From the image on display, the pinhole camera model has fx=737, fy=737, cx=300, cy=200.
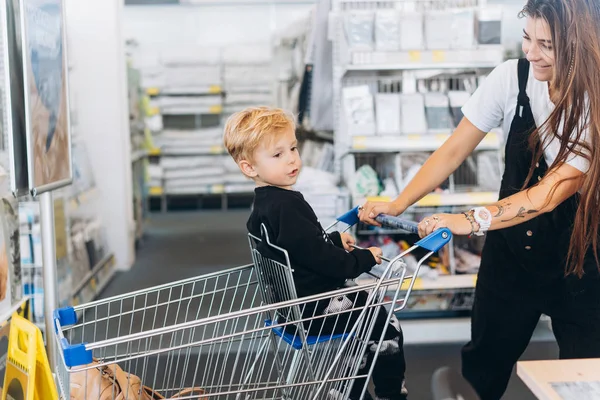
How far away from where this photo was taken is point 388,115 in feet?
13.8

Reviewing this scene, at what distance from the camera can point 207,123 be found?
1029cm

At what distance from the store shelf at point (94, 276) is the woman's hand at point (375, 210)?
2.87m

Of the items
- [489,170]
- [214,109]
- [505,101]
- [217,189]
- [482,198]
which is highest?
[505,101]

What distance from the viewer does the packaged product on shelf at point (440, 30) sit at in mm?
4137

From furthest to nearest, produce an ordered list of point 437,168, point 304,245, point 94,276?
point 94,276, point 437,168, point 304,245

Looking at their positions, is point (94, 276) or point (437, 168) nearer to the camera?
point (437, 168)

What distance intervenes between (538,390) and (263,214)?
1024 mm

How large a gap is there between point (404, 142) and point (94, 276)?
8.34 feet

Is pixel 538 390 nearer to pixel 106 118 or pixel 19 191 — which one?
pixel 19 191

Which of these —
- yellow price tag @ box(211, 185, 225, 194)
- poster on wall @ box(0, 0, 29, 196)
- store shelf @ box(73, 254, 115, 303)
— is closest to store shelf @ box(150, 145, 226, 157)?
yellow price tag @ box(211, 185, 225, 194)

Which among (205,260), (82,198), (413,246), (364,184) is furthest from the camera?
(205,260)

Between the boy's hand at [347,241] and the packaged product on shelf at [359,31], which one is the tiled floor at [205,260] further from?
the packaged product on shelf at [359,31]

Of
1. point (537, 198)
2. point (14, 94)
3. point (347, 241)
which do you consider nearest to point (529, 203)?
point (537, 198)

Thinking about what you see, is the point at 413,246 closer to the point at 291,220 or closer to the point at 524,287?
the point at 291,220
